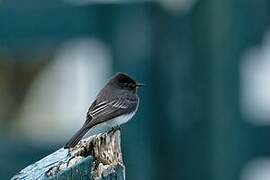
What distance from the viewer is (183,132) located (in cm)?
549

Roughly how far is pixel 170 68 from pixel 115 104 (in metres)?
0.32

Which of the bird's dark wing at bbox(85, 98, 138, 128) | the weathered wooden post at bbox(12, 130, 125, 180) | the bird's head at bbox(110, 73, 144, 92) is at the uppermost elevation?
the bird's head at bbox(110, 73, 144, 92)

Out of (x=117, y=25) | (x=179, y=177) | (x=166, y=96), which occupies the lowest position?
(x=179, y=177)

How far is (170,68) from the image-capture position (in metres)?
5.43

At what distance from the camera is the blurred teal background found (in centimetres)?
526

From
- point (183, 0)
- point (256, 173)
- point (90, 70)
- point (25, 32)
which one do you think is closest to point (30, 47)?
point (25, 32)

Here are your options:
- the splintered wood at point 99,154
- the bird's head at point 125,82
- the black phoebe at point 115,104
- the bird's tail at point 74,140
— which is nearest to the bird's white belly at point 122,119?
the black phoebe at point 115,104

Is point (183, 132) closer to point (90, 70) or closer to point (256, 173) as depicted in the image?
point (256, 173)

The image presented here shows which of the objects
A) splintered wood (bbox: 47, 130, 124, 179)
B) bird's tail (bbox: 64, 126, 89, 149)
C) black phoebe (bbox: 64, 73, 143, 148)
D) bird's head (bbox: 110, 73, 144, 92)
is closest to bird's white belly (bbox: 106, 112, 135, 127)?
black phoebe (bbox: 64, 73, 143, 148)

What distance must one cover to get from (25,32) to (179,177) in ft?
3.34

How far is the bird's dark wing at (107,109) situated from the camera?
5.04 m

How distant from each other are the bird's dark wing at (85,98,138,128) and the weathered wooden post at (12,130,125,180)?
7.55 ft

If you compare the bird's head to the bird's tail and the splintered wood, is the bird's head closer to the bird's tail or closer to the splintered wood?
the bird's tail

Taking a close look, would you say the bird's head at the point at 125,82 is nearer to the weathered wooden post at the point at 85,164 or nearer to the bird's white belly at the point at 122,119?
the bird's white belly at the point at 122,119
